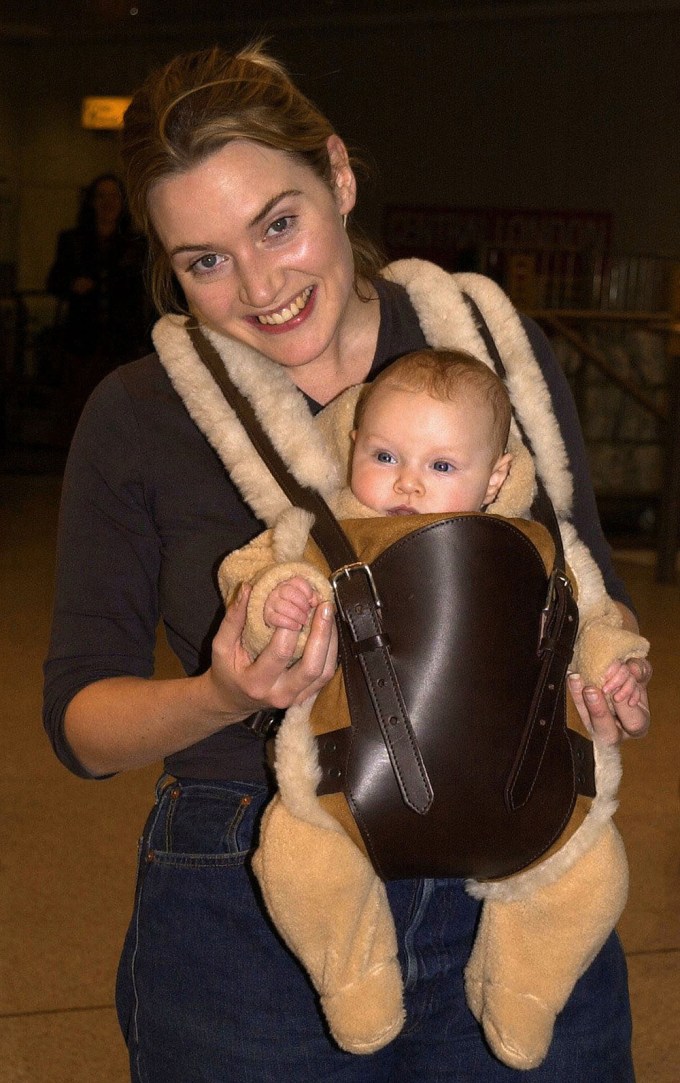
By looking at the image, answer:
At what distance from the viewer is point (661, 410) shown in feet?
26.8

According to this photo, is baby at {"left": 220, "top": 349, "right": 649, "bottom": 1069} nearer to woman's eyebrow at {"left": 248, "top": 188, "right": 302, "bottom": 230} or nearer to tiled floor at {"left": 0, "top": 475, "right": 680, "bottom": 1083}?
woman's eyebrow at {"left": 248, "top": 188, "right": 302, "bottom": 230}

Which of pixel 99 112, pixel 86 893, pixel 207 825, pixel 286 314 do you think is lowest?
pixel 86 893

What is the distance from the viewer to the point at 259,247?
1705 mm

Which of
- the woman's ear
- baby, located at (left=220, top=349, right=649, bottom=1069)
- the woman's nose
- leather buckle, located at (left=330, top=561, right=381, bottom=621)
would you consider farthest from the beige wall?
leather buckle, located at (left=330, top=561, right=381, bottom=621)

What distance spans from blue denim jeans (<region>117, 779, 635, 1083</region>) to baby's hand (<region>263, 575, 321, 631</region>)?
13.1 inches

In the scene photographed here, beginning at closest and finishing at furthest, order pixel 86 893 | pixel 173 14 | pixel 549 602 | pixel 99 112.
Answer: pixel 549 602 → pixel 86 893 → pixel 173 14 → pixel 99 112

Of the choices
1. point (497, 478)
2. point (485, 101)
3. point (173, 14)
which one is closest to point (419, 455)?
point (497, 478)

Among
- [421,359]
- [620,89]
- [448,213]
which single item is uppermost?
[421,359]

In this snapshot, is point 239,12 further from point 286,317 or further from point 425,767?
point 425,767

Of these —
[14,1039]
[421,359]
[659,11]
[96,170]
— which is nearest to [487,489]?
[421,359]

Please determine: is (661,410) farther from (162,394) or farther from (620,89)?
(620,89)

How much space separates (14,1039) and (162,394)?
180cm

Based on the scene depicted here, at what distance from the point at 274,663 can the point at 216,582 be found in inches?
12.3

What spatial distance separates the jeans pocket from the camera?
5.48ft
